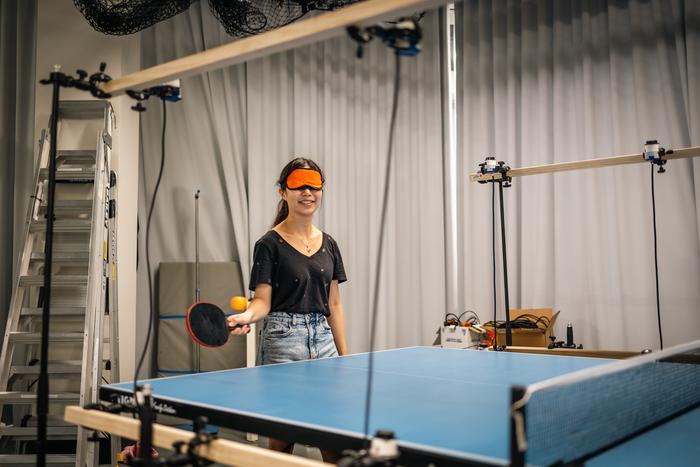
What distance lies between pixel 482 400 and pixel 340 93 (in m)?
4.28

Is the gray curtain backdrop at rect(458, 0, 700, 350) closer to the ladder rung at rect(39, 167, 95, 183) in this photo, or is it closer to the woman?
the woman

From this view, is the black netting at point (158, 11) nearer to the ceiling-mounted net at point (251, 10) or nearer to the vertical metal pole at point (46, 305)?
the ceiling-mounted net at point (251, 10)

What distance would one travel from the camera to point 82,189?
4.10m

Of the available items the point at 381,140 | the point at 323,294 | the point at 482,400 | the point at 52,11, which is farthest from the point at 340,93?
the point at 482,400

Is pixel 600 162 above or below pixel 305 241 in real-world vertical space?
above

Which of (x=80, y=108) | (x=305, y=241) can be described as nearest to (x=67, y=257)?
(x=80, y=108)

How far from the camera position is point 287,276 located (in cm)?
259

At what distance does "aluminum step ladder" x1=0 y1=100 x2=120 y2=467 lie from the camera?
3350mm

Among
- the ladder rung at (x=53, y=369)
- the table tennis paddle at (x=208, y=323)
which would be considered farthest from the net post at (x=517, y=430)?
the ladder rung at (x=53, y=369)

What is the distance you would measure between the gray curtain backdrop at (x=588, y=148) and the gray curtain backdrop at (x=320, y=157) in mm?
424

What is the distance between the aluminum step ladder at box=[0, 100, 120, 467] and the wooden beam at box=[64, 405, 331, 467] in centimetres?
156

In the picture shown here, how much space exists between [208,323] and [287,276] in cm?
67

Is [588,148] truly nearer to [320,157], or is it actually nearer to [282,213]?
[320,157]

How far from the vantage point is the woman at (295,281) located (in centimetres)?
257
